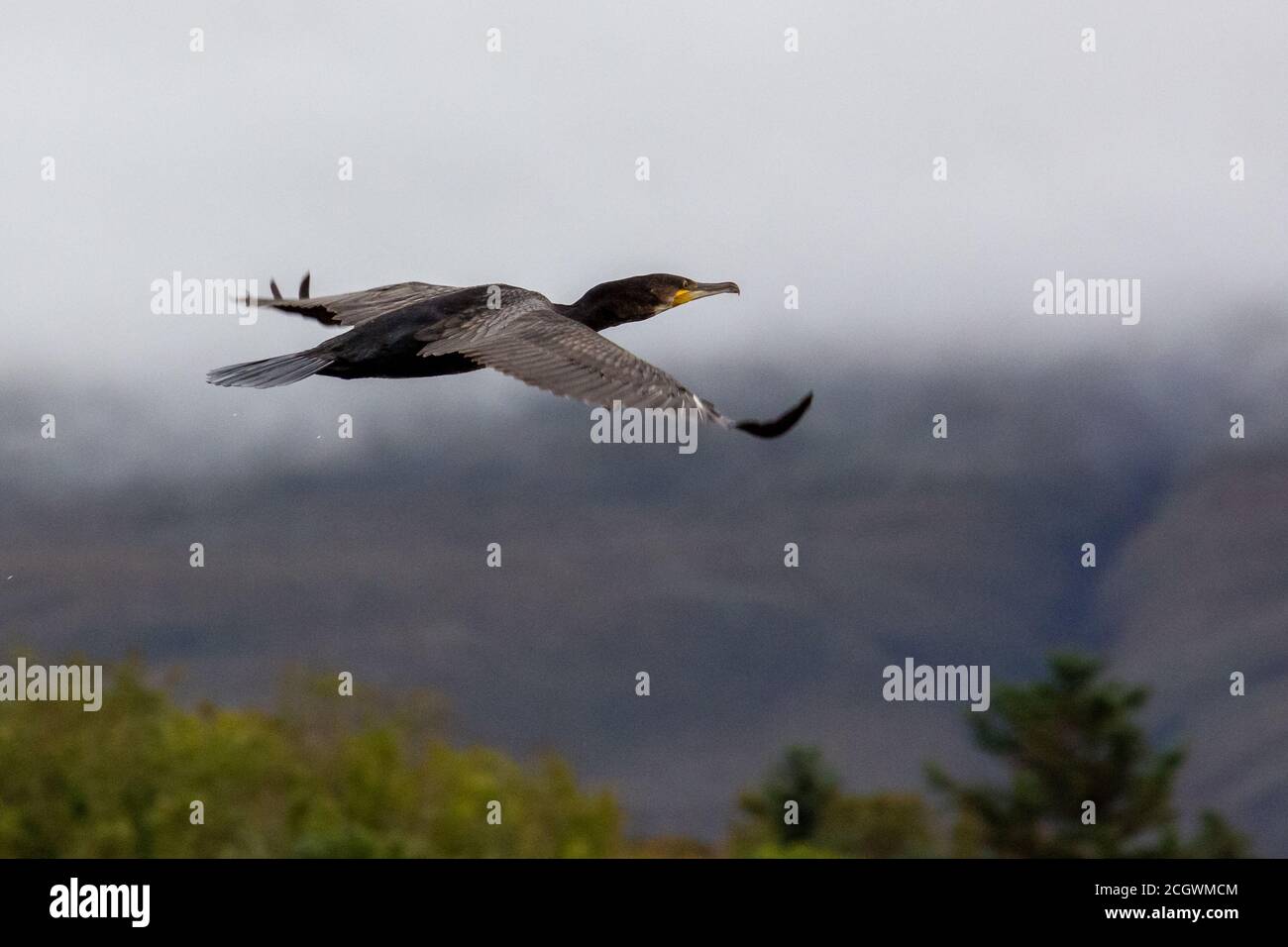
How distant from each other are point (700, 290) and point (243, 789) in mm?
48265

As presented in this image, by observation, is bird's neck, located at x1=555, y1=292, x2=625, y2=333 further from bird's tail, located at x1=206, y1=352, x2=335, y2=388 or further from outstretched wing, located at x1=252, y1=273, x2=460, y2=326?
bird's tail, located at x1=206, y1=352, x2=335, y2=388

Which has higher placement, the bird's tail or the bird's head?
the bird's head

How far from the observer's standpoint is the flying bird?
882 cm

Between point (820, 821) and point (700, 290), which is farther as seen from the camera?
point (820, 821)

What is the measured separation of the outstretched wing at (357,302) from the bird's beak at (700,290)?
144cm

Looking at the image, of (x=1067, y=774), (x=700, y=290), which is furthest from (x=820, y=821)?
(x=700, y=290)

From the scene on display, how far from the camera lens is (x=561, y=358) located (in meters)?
9.10

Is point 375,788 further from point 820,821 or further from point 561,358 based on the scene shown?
point 561,358

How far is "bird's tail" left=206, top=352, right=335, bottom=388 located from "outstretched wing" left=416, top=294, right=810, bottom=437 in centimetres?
75

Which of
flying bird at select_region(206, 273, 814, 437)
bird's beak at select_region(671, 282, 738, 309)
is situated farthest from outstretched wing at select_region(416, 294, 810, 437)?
bird's beak at select_region(671, 282, 738, 309)

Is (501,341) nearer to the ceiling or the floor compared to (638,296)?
nearer to the floor

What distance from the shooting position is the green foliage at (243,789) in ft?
174

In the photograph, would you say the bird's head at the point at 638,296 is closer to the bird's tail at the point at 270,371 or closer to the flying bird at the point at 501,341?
the flying bird at the point at 501,341
